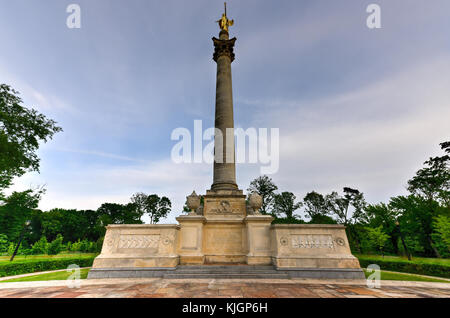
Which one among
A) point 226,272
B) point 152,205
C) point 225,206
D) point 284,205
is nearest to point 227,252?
point 225,206

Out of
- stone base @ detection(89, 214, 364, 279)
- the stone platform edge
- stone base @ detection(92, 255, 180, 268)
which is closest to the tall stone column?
stone base @ detection(89, 214, 364, 279)

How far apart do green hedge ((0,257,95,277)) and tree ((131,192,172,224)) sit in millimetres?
48793

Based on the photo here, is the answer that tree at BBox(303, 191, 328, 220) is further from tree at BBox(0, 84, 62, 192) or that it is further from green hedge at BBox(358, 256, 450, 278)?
tree at BBox(0, 84, 62, 192)

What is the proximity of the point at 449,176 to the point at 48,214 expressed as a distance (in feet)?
319

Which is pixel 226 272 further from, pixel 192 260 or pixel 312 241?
pixel 312 241

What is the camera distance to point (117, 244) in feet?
34.1

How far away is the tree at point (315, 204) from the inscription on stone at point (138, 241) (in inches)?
2025

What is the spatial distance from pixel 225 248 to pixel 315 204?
4910cm

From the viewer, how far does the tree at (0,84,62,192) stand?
17.0 metres

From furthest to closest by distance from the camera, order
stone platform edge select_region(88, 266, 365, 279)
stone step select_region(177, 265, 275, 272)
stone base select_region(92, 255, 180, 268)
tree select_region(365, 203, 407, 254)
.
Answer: tree select_region(365, 203, 407, 254), stone base select_region(92, 255, 180, 268), stone step select_region(177, 265, 275, 272), stone platform edge select_region(88, 266, 365, 279)

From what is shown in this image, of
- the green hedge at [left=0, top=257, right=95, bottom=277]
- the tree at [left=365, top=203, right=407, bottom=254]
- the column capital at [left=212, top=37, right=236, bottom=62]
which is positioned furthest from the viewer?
the tree at [left=365, top=203, right=407, bottom=254]

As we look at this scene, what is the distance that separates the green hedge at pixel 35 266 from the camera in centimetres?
1284
